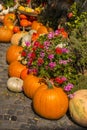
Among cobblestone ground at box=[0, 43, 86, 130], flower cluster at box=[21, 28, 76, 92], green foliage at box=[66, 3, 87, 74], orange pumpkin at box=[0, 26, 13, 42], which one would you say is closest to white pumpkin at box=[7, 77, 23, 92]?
cobblestone ground at box=[0, 43, 86, 130]

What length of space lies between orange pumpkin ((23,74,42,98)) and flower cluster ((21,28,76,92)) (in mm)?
216

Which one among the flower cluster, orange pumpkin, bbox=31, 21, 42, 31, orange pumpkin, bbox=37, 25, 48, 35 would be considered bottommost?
orange pumpkin, bbox=31, 21, 42, 31

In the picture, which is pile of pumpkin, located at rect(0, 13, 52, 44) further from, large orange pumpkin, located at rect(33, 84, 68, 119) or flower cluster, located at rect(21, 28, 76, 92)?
large orange pumpkin, located at rect(33, 84, 68, 119)

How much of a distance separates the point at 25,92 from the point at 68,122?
1.24m

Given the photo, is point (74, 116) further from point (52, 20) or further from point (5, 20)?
point (5, 20)

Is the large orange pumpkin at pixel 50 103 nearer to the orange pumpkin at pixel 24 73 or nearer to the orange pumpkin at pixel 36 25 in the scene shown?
the orange pumpkin at pixel 24 73

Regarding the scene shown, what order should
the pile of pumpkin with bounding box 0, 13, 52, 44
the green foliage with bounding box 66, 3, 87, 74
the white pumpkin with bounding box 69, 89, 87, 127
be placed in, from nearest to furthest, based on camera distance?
1. the white pumpkin with bounding box 69, 89, 87, 127
2. the green foliage with bounding box 66, 3, 87, 74
3. the pile of pumpkin with bounding box 0, 13, 52, 44

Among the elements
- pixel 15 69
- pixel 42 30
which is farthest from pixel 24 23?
pixel 15 69

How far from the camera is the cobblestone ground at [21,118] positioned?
18.1ft

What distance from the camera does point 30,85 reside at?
6344 mm

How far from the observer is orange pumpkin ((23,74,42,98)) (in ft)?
20.7

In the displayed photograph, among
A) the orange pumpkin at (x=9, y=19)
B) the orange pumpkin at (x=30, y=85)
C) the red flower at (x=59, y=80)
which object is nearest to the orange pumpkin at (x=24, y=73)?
the orange pumpkin at (x=30, y=85)

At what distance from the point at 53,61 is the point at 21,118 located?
1535 mm

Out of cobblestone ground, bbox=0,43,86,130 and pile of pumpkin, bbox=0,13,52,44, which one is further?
pile of pumpkin, bbox=0,13,52,44
